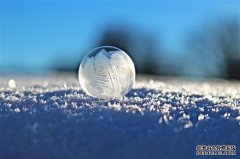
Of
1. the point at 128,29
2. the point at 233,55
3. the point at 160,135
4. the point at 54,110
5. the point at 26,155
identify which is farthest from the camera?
the point at 128,29

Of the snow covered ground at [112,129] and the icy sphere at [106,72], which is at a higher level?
the icy sphere at [106,72]

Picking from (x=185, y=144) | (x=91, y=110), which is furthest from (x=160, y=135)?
(x=91, y=110)

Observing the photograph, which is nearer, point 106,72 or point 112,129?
point 112,129

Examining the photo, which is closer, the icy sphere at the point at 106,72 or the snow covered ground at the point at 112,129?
the snow covered ground at the point at 112,129

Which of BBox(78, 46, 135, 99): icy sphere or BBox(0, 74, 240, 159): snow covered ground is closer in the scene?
BBox(0, 74, 240, 159): snow covered ground

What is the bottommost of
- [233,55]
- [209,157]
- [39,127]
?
[209,157]

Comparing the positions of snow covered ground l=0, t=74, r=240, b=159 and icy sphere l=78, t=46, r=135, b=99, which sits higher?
icy sphere l=78, t=46, r=135, b=99

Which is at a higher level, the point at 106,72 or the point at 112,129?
the point at 106,72

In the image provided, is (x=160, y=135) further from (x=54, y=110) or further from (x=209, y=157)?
(x=54, y=110)
